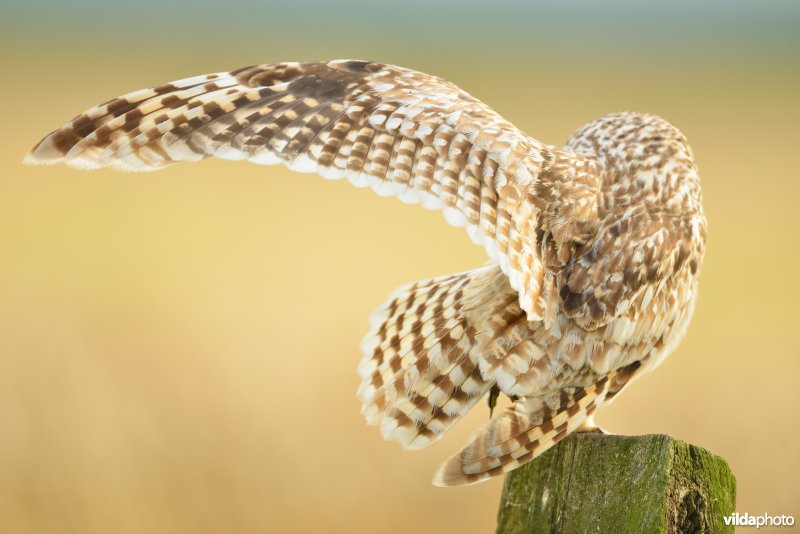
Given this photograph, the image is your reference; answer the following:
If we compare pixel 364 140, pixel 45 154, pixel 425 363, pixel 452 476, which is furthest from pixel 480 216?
pixel 45 154

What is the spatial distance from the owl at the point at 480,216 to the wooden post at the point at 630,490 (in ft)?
0.54

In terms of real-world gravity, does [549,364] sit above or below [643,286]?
below

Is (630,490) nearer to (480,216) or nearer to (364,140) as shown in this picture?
(480,216)

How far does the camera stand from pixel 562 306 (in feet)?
9.95

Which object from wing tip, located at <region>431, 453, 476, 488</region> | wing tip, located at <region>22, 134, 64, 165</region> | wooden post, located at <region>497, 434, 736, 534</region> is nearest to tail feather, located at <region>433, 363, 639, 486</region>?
wing tip, located at <region>431, 453, 476, 488</region>

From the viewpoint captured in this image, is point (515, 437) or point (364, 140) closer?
point (364, 140)

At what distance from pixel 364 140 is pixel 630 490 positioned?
1.26m

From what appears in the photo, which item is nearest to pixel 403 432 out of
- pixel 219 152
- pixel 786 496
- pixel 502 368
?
pixel 502 368

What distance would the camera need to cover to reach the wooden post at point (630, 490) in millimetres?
2482

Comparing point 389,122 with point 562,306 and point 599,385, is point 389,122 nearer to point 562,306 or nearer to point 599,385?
point 562,306

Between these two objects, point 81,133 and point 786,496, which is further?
point 786,496

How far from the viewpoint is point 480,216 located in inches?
109

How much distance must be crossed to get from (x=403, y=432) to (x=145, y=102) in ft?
4.47

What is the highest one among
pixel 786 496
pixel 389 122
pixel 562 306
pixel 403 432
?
pixel 389 122
